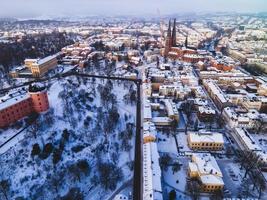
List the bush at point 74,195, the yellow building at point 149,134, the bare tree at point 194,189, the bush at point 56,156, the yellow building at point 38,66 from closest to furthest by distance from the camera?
the bare tree at point 194,189 < the bush at point 74,195 < the bush at point 56,156 < the yellow building at point 149,134 < the yellow building at point 38,66

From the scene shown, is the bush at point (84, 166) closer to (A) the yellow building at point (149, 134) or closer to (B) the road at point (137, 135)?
(B) the road at point (137, 135)

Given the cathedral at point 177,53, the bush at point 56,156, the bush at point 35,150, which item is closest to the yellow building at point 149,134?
the bush at point 56,156

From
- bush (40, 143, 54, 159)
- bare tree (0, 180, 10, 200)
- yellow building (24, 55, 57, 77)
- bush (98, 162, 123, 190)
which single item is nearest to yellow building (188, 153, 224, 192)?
bush (98, 162, 123, 190)

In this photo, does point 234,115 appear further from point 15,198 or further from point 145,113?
point 15,198

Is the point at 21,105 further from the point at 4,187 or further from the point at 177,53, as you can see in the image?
the point at 177,53

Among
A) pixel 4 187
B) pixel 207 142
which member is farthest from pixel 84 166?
pixel 207 142

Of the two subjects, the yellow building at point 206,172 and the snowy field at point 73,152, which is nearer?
the yellow building at point 206,172

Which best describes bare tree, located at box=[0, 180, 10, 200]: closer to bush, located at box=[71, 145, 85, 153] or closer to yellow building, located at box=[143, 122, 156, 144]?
bush, located at box=[71, 145, 85, 153]
